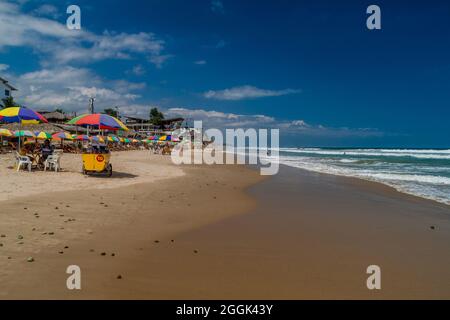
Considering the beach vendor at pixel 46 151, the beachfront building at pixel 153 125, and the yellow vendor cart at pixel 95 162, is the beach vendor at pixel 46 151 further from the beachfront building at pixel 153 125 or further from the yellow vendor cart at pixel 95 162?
the beachfront building at pixel 153 125

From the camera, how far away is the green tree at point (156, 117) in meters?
83.1

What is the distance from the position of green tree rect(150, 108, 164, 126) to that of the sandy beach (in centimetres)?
7505

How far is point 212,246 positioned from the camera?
534 cm

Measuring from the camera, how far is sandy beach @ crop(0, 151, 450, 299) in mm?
3750

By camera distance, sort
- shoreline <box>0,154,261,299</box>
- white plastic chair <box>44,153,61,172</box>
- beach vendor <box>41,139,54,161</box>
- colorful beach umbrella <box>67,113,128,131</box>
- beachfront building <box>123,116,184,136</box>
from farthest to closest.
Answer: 1. beachfront building <box>123,116,184,136</box>
2. beach vendor <box>41,139,54,161</box>
3. white plastic chair <box>44,153,61,172</box>
4. colorful beach umbrella <box>67,113,128,131</box>
5. shoreline <box>0,154,261,299</box>

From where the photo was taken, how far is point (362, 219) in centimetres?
763

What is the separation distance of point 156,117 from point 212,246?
8306cm

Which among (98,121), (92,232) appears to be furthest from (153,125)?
(92,232)

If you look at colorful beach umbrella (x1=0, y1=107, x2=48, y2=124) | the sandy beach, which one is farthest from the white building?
the sandy beach

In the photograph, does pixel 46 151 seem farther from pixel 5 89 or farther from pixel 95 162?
pixel 5 89

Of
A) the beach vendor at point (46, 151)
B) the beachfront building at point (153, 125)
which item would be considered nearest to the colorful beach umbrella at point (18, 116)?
the beach vendor at point (46, 151)

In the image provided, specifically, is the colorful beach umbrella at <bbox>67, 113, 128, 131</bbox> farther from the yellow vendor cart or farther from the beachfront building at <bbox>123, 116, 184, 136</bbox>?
the beachfront building at <bbox>123, 116, 184, 136</bbox>

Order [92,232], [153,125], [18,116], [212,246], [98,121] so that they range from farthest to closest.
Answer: [153,125] → [18,116] → [98,121] → [92,232] → [212,246]
